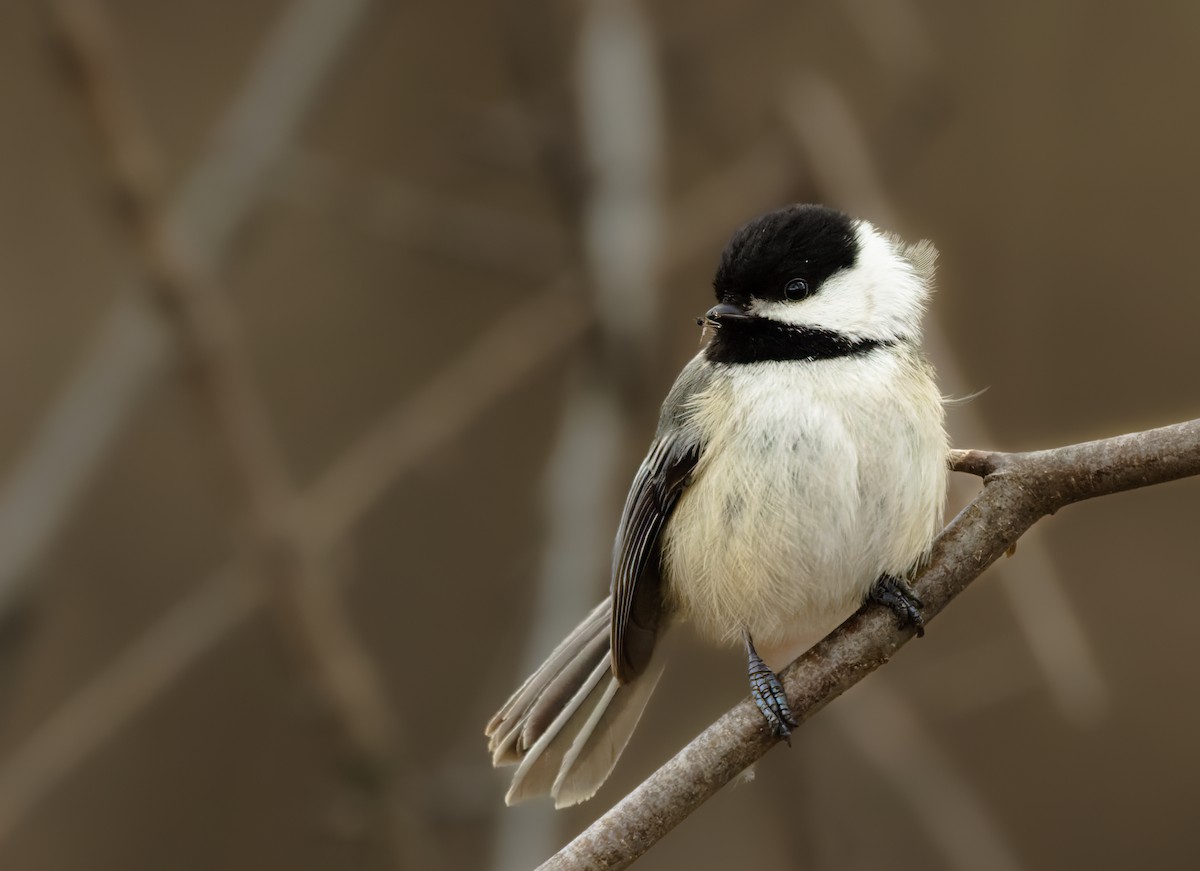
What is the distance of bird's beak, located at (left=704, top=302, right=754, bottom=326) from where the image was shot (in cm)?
190

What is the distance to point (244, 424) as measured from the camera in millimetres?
2715

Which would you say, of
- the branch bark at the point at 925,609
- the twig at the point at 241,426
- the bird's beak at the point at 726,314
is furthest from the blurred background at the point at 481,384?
the branch bark at the point at 925,609

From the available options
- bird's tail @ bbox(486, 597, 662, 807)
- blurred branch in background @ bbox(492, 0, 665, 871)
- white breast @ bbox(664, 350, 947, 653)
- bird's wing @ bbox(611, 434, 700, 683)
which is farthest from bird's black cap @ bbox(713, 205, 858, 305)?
blurred branch in background @ bbox(492, 0, 665, 871)

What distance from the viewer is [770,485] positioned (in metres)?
1.84

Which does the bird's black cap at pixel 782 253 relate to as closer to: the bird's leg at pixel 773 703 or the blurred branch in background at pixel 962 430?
the blurred branch in background at pixel 962 430

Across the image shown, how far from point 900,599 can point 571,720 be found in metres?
0.60

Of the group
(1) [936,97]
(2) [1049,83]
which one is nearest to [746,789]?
(1) [936,97]

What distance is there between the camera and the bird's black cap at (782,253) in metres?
1.92

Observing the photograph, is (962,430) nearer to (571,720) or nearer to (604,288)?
(571,720)

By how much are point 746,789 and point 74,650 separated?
205 centimetres

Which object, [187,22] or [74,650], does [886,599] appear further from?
[187,22]

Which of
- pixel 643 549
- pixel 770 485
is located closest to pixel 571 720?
pixel 643 549

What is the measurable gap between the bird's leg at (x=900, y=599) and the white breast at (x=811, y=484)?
33mm

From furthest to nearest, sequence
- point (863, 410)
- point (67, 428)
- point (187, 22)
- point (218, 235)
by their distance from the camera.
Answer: point (187, 22)
point (218, 235)
point (67, 428)
point (863, 410)
